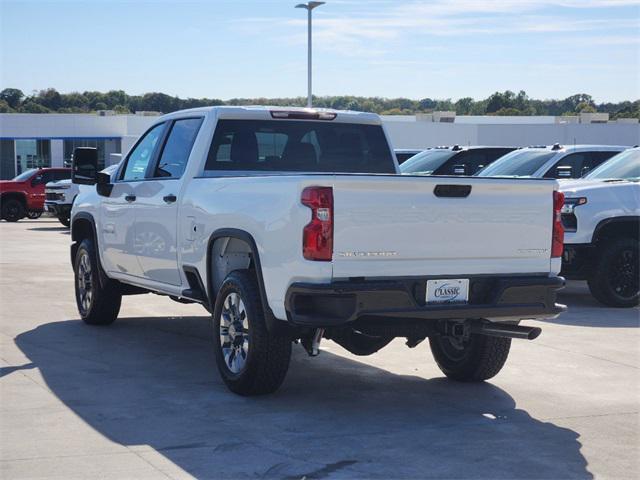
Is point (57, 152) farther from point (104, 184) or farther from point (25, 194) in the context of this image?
point (104, 184)

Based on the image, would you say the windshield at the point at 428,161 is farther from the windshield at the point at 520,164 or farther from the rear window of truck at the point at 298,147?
the rear window of truck at the point at 298,147

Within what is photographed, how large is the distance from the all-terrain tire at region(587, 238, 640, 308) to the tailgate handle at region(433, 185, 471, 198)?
5979 millimetres

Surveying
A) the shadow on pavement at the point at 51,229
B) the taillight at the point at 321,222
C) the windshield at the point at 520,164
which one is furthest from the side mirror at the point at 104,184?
the shadow on pavement at the point at 51,229

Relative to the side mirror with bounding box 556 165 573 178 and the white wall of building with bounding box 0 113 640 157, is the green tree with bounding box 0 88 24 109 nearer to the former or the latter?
the white wall of building with bounding box 0 113 640 157

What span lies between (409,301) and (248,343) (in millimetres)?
1255

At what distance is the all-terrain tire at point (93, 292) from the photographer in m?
10.9

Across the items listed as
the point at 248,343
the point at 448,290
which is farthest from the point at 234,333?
the point at 448,290

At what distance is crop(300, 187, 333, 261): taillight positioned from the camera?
6848 millimetres

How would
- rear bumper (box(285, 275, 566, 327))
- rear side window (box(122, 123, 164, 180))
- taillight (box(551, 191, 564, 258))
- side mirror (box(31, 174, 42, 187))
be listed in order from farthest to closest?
side mirror (box(31, 174, 42, 187)) → rear side window (box(122, 123, 164, 180)) → taillight (box(551, 191, 564, 258)) → rear bumper (box(285, 275, 566, 327))

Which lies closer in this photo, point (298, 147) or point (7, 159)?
point (298, 147)

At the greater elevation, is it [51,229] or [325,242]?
[325,242]

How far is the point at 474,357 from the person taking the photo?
27.6 feet

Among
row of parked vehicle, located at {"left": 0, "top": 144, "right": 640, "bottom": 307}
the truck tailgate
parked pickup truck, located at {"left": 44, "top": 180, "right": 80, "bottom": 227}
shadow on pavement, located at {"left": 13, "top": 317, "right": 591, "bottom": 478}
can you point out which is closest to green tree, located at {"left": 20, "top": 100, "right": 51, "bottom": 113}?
parked pickup truck, located at {"left": 44, "top": 180, "right": 80, "bottom": 227}

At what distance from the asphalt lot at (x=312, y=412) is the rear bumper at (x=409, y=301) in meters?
0.69
